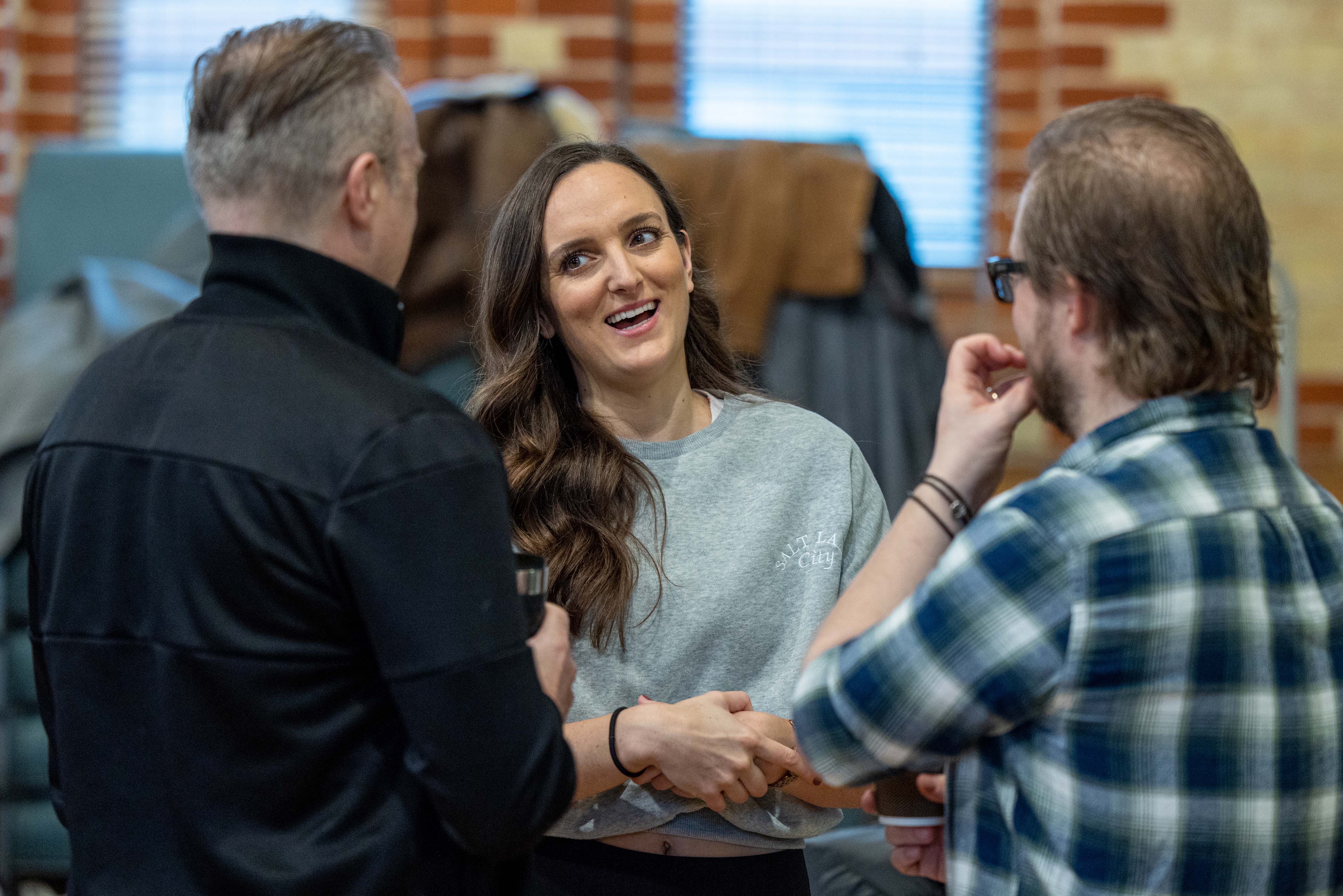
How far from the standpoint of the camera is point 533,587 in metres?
1.12

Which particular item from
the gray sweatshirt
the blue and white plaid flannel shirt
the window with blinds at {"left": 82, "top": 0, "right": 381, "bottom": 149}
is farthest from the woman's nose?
the window with blinds at {"left": 82, "top": 0, "right": 381, "bottom": 149}

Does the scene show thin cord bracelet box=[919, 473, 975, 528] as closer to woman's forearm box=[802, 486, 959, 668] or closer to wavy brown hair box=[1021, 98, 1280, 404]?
woman's forearm box=[802, 486, 959, 668]

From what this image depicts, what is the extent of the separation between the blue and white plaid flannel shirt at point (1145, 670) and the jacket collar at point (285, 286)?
1.67 ft

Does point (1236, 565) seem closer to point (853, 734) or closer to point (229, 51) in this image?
point (853, 734)

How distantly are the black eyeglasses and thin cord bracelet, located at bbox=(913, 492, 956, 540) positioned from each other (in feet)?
0.58

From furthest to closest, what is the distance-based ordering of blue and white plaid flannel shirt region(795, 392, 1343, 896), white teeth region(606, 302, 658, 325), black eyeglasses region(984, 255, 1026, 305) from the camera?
white teeth region(606, 302, 658, 325) < black eyeglasses region(984, 255, 1026, 305) < blue and white plaid flannel shirt region(795, 392, 1343, 896)

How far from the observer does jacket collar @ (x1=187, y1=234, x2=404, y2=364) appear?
1.04 m

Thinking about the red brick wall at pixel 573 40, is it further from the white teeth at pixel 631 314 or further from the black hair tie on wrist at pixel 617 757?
the black hair tie on wrist at pixel 617 757

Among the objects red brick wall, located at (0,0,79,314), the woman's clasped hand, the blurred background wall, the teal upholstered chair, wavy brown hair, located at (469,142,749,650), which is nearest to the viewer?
the woman's clasped hand

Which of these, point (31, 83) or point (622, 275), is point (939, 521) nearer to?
point (622, 275)

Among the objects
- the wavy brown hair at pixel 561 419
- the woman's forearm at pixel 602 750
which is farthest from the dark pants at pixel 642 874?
the wavy brown hair at pixel 561 419

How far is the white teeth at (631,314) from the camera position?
1.56 metres

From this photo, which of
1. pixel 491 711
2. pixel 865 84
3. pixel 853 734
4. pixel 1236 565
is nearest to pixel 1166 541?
pixel 1236 565

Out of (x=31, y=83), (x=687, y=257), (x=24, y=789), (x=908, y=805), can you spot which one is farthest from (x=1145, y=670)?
→ (x=31, y=83)
